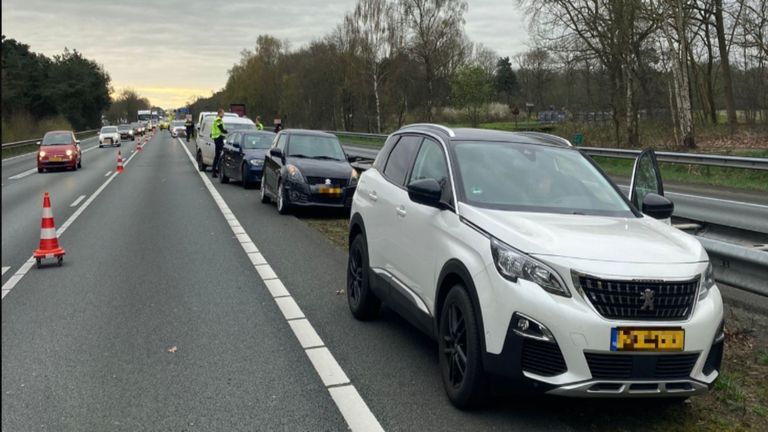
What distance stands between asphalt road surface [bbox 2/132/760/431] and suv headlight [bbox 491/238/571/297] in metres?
0.91

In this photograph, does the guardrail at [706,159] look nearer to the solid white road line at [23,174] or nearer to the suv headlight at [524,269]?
the suv headlight at [524,269]

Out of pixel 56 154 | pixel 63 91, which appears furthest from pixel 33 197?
pixel 63 91

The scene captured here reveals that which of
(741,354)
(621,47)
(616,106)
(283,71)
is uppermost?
(283,71)

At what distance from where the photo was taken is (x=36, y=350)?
575cm

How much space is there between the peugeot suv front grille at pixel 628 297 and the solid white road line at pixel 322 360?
56.2 inches

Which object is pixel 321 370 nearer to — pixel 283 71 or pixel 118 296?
pixel 118 296

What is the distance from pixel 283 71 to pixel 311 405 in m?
99.4

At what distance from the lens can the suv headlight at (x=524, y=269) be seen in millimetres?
3885

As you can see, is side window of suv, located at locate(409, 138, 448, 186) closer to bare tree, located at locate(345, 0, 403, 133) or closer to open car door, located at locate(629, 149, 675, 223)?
open car door, located at locate(629, 149, 675, 223)

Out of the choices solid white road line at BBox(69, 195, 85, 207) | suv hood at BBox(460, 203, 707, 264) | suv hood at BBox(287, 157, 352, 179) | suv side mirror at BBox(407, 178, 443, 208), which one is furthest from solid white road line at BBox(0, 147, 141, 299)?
suv hood at BBox(287, 157, 352, 179)

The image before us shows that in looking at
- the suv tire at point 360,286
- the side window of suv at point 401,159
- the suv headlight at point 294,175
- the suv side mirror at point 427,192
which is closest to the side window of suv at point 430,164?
the side window of suv at point 401,159

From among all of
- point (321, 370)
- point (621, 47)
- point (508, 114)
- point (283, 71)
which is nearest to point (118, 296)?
point (321, 370)

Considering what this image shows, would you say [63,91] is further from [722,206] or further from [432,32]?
[722,206]

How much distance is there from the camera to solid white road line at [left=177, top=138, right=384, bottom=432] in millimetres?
4324
